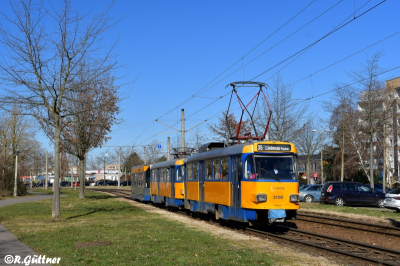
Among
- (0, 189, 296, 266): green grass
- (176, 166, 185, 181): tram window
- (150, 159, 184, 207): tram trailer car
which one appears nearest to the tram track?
(0, 189, 296, 266): green grass

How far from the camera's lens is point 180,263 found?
934 centimetres

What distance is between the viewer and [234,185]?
15844mm

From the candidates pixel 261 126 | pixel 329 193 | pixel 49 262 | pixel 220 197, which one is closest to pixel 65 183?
pixel 261 126

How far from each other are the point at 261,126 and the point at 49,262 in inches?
1042

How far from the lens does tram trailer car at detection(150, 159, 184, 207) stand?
24.9m

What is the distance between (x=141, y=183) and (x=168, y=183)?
9.47 metres

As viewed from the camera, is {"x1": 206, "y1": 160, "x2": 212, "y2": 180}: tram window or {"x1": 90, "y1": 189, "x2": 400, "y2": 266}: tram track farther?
{"x1": 206, "y1": 160, "x2": 212, "y2": 180}: tram window

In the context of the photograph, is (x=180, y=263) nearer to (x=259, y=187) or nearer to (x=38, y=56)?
(x=259, y=187)

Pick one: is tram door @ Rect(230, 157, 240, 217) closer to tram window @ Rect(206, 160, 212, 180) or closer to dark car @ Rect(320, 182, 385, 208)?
tram window @ Rect(206, 160, 212, 180)

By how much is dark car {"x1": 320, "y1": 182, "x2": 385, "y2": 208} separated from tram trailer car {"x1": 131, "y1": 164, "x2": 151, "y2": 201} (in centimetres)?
1329

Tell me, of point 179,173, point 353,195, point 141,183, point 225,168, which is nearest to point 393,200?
point 353,195

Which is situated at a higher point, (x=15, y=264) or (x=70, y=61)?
(x=70, y=61)

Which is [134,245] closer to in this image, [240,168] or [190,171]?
[240,168]

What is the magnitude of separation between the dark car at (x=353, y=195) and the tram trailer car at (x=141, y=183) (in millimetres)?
13294
